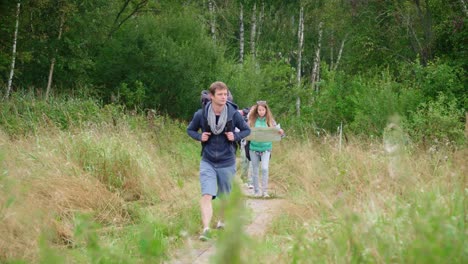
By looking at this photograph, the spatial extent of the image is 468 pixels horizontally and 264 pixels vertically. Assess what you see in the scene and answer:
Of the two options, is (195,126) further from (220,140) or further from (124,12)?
(124,12)

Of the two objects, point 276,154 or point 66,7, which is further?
point 66,7

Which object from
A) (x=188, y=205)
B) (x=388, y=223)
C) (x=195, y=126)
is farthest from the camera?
(x=188, y=205)

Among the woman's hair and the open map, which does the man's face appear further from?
the woman's hair

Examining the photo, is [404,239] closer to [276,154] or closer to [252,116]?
[252,116]

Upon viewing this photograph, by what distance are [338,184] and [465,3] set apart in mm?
16421

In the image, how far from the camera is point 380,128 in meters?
17.2

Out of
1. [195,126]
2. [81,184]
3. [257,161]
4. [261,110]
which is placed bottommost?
[257,161]

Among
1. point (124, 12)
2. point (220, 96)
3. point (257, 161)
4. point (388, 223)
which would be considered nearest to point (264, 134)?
point (257, 161)

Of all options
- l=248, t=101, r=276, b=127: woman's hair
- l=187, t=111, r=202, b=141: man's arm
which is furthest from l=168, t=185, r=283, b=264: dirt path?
l=248, t=101, r=276, b=127: woman's hair

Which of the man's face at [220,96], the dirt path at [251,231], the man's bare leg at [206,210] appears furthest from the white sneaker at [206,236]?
the man's face at [220,96]

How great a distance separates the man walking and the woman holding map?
3.59 metres

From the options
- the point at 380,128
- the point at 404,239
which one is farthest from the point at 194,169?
the point at 404,239

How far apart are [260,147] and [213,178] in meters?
3.85

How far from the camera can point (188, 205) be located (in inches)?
343
